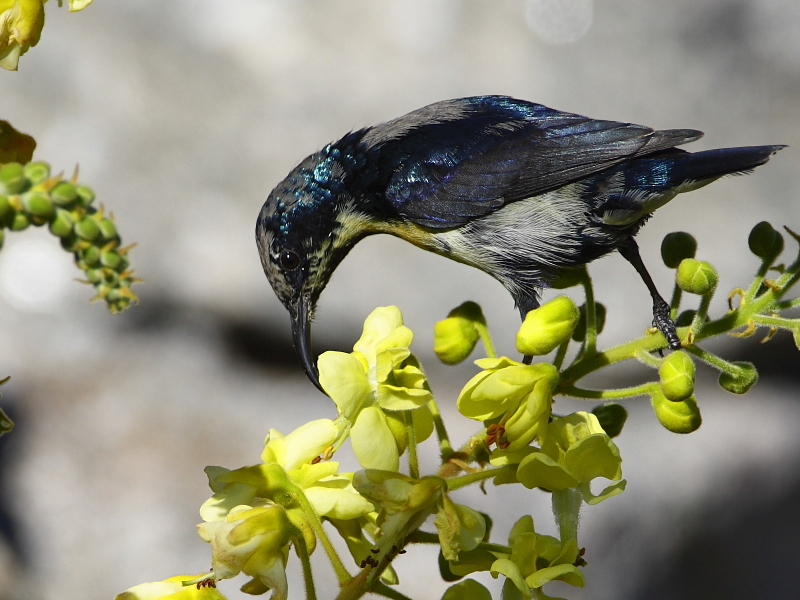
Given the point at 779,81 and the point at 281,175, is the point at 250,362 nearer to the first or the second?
the point at 281,175

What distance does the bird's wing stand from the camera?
1832mm

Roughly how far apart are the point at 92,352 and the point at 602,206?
218cm

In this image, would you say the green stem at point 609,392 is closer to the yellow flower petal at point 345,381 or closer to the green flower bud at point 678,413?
the green flower bud at point 678,413

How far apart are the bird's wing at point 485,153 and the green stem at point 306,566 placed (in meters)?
1.14

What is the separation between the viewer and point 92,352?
3.19 m

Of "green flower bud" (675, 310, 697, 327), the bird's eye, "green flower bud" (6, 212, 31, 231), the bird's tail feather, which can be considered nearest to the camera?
"green flower bud" (6, 212, 31, 231)

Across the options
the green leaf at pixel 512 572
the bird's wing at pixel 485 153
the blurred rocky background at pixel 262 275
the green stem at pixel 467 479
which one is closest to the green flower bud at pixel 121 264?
the green stem at pixel 467 479

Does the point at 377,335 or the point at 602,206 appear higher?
the point at 602,206

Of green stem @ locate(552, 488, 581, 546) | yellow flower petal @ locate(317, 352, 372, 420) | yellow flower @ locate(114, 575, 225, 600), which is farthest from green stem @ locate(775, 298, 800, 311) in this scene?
yellow flower @ locate(114, 575, 225, 600)

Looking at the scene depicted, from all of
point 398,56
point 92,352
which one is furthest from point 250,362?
point 398,56

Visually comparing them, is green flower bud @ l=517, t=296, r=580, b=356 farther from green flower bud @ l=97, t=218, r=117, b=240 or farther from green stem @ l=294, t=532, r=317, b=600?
green flower bud @ l=97, t=218, r=117, b=240

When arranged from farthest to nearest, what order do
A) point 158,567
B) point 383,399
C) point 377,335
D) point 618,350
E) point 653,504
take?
point 653,504, point 158,567, point 618,350, point 377,335, point 383,399

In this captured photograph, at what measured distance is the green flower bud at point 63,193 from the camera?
0.65 m

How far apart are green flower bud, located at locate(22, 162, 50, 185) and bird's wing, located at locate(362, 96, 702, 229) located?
134 cm
